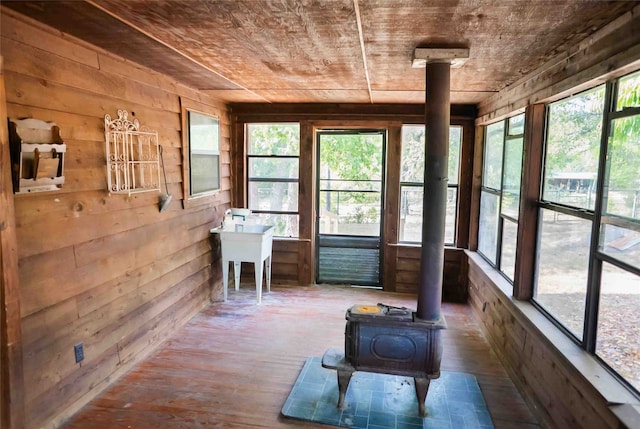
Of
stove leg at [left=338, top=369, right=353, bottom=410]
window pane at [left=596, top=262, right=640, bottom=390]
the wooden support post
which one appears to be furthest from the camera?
stove leg at [left=338, top=369, right=353, bottom=410]

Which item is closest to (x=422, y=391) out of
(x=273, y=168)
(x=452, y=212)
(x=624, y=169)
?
(x=624, y=169)

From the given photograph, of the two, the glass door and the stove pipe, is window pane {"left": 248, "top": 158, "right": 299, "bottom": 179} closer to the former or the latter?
the glass door

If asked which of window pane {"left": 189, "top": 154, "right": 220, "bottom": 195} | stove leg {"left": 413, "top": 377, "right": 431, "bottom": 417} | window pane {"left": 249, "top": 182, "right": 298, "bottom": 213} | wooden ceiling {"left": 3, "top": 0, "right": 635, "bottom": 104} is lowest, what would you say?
stove leg {"left": 413, "top": 377, "right": 431, "bottom": 417}

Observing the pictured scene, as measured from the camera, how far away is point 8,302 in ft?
6.41

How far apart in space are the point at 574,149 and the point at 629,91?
0.59 metres

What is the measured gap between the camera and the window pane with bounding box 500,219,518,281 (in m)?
3.43

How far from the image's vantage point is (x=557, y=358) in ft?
7.43

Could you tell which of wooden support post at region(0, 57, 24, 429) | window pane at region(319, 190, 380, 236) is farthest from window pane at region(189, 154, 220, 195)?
wooden support post at region(0, 57, 24, 429)

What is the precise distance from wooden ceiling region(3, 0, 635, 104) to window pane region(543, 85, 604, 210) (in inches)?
13.9

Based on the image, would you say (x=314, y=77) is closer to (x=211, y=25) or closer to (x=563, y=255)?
(x=211, y=25)

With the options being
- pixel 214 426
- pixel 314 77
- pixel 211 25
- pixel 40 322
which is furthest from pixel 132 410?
pixel 314 77

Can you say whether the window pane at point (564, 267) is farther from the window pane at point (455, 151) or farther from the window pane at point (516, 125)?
the window pane at point (455, 151)

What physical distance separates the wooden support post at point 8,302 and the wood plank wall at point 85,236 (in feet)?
0.26

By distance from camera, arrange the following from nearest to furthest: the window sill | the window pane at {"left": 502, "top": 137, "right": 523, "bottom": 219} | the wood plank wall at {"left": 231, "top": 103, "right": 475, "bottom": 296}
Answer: the window sill → the window pane at {"left": 502, "top": 137, "right": 523, "bottom": 219} → the wood plank wall at {"left": 231, "top": 103, "right": 475, "bottom": 296}
